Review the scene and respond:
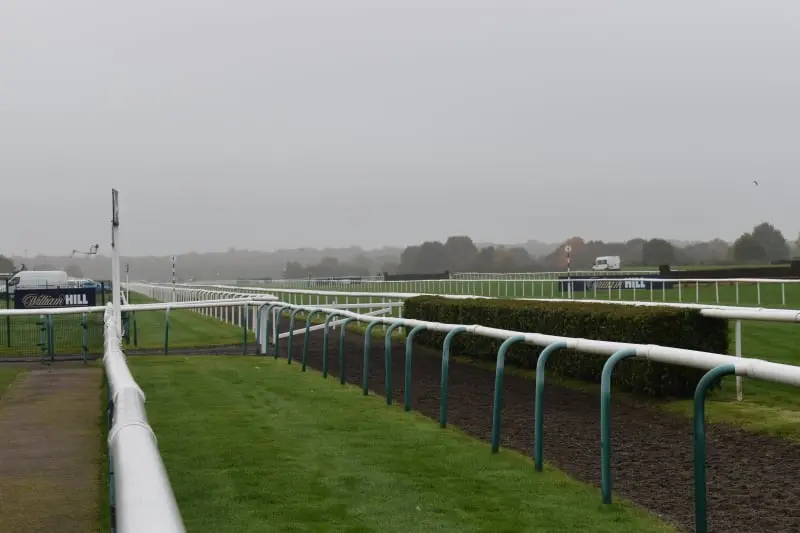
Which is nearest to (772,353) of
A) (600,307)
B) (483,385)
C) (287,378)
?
(600,307)

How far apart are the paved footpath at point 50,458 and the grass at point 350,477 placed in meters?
0.48

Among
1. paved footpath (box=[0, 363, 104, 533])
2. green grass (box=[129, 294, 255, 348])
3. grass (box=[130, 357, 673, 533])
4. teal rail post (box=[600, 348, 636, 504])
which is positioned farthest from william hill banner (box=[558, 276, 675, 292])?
teal rail post (box=[600, 348, 636, 504])

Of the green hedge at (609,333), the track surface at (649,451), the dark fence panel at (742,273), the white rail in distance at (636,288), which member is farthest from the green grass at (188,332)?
the dark fence panel at (742,273)

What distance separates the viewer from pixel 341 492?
18.0 feet

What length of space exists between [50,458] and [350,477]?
221 cm

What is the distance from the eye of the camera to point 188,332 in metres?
22.7

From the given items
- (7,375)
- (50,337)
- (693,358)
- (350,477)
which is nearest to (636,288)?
(50,337)

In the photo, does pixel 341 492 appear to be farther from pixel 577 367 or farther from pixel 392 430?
pixel 577 367

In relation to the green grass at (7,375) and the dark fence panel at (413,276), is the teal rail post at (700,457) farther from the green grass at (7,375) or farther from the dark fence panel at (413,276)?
the dark fence panel at (413,276)

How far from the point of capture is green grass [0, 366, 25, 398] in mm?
11463

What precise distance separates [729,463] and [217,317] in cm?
2190

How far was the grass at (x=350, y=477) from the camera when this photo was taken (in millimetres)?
4883

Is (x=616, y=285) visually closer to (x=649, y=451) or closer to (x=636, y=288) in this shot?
(x=636, y=288)

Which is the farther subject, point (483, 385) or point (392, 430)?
point (483, 385)
